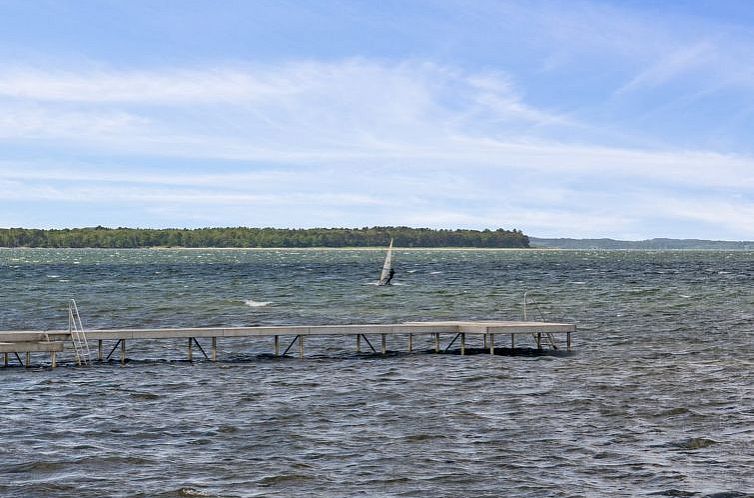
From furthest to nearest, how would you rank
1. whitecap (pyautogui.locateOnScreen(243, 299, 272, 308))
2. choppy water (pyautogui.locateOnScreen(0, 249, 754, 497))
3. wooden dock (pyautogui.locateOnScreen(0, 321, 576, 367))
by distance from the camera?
whitecap (pyautogui.locateOnScreen(243, 299, 272, 308)), wooden dock (pyautogui.locateOnScreen(0, 321, 576, 367)), choppy water (pyautogui.locateOnScreen(0, 249, 754, 497))

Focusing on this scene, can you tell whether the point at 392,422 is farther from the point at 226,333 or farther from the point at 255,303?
the point at 255,303

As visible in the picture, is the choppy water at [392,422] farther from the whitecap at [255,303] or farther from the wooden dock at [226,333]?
the whitecap at [255,303]

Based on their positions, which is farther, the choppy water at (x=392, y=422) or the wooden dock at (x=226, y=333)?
the wooden dock at (x=226, y=333)

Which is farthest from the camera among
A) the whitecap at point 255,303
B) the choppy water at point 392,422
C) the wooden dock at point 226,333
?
the whitecap at point 255,303

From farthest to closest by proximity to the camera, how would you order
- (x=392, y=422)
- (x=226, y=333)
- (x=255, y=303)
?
(x=255, y=303) < (x=226, y=333) < (x=392, y=422)

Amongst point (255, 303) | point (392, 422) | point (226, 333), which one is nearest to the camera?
point (392, 422)

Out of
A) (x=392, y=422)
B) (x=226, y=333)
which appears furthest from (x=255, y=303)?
(x=392, y=422)

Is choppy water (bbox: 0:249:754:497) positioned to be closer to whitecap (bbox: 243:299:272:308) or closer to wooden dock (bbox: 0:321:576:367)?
wooden dock (bbox: 0:321:576:367)

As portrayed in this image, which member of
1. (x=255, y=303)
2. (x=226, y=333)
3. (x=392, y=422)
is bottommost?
(x=392, y=422)

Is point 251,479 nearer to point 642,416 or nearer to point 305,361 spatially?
point 642,416

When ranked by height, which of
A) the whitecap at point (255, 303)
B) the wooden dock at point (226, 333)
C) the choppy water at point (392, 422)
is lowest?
the choppy water at point (392, 422)

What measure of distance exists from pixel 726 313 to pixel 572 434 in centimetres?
4060

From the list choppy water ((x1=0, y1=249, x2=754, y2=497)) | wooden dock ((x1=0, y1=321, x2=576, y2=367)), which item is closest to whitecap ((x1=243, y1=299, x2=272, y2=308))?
choppy water ((x1=0, y1=249, x2=754, y2=497))

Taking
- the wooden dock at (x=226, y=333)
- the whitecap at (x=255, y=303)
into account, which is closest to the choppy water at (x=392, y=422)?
the wooden dock at (x=226, y=333)
